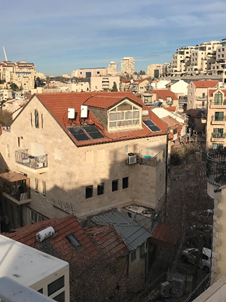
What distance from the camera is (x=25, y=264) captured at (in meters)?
9.93

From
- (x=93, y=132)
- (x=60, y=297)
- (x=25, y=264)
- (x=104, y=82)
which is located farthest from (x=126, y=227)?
(x=104, y=82)

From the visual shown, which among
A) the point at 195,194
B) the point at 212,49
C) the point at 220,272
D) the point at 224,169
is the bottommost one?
the point at 195,194

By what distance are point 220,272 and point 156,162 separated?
1491 cm

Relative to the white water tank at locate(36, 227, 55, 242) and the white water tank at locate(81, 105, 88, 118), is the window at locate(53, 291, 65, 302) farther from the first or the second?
the white water tank at locate(81, 105, 88, 118)

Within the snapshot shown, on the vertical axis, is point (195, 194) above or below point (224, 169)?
below

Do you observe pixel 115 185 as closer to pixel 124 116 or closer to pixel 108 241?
pixel 124 116

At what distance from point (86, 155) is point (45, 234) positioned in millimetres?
7742

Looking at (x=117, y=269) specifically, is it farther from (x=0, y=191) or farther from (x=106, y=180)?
(x=0, y=191)

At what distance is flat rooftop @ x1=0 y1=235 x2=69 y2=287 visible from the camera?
9188 millimetres

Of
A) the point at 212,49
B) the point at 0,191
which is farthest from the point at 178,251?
the point at 212,49

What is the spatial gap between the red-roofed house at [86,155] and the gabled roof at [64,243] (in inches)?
184

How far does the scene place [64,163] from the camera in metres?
24.3

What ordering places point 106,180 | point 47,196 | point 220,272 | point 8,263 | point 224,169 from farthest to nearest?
point 47,196 → point 106,180 → point 224,169 → point 220,272 → point 8,263

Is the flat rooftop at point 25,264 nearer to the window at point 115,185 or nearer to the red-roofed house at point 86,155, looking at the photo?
the red-roofed house at point 86,155
